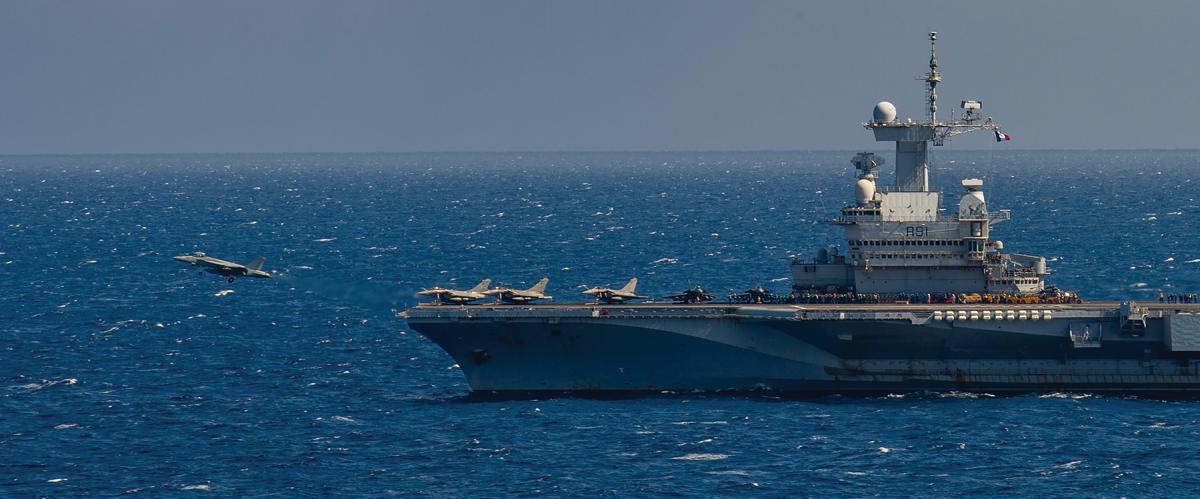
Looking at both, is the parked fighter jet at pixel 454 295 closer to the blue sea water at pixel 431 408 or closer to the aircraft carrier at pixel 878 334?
the aircraft carrier at pixel 878 334

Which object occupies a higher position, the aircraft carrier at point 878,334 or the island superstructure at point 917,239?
the island superstructure at point 917,239

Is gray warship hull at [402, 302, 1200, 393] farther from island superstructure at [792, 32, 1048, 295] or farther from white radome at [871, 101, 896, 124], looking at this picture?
white radome at [871, 101, 896, 124]

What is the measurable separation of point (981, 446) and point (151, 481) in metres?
21.2

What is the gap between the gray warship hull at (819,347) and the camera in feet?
161

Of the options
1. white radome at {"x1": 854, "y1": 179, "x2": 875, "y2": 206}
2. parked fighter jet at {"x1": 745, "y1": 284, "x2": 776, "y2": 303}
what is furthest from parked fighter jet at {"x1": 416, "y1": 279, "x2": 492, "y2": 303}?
white radome at {"x1": 854, "y1": 179, "x2": 875, "y2": 206}

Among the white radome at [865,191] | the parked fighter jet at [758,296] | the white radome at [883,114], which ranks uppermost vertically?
the white radome at [883,114]

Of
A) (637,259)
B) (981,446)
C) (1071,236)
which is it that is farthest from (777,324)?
(1071,236)

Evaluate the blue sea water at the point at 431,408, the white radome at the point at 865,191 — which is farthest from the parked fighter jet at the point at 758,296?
the white radome at the point at 865,191

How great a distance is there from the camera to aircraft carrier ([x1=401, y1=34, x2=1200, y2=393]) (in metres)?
49.2

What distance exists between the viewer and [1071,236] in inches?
3821

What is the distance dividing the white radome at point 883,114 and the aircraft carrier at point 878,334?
89.4 inches

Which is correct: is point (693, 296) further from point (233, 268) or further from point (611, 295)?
point (233, 268)

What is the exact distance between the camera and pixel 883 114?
53.6 m

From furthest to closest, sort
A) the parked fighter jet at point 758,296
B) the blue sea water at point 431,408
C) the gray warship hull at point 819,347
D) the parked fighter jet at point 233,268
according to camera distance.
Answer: the parked fighter jet at point 233,268
the parked fighter jet at point 758,296
the gray warship hull at point 819,347
the blue sea water at point 431,408
